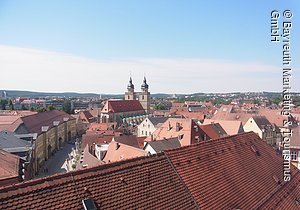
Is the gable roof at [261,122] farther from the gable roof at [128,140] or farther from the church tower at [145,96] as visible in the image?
the church tower at [145,96]

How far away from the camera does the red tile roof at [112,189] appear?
8695mm

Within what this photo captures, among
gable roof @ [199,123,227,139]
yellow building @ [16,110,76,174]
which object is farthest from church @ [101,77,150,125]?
gable roof @ [199,123,227,139]

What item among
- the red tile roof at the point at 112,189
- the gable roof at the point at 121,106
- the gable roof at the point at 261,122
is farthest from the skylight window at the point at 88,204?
the gable roof at the point at 121,106

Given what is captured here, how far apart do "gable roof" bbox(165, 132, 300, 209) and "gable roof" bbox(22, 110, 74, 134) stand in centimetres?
4889

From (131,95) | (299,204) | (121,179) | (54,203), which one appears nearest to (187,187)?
(121,179)

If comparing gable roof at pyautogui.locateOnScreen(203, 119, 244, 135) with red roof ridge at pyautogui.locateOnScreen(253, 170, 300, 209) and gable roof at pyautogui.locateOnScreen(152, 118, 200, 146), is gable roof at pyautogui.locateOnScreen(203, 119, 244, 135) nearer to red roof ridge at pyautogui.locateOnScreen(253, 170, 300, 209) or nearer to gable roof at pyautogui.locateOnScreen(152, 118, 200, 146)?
gable roof at pyautogui.locateOnScreen(152, 118, 200, 146)

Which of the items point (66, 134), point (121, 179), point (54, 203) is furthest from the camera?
point (66, 134)

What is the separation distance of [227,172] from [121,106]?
98.4m

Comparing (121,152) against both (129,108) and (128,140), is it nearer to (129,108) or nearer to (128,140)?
(128,140)

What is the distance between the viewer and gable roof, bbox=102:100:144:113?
107 m

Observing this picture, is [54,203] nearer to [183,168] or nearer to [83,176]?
[83,176]

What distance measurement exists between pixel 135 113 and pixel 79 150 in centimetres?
6877

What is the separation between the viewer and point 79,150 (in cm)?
5066

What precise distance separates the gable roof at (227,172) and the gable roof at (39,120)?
4889cm
